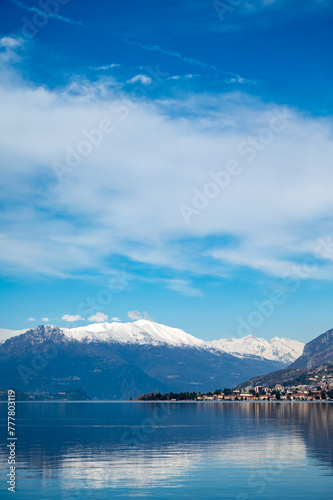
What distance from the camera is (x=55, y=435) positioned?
142 m

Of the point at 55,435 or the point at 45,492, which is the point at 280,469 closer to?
the point at 45,492

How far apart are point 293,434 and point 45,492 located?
77.0 meters

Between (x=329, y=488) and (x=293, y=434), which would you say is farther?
(x=293, y=434)

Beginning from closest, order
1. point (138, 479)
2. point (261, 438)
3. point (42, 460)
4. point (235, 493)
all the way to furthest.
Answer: point (235, 493)
point (138, 479)
point (42, 460)
point (261, 438)

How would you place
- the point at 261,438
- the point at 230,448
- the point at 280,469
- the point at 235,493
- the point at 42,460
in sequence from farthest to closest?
the point at 261,438
the point at 230,448
the point at 42,460
the point at 280,469
the point at 235,493

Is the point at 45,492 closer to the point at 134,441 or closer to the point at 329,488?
the point at 329,488

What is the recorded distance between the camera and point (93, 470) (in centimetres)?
8175

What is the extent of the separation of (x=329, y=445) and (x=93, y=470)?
47.4 metres

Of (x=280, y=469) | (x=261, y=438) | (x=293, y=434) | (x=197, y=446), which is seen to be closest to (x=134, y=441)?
(x=197, y=446)

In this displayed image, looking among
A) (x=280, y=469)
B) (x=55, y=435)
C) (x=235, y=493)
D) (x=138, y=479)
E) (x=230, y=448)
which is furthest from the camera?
(x=55, y=435)

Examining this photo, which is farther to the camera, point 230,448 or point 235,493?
point 230,448

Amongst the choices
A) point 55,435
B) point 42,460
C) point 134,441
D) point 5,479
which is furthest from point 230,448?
point 55,435

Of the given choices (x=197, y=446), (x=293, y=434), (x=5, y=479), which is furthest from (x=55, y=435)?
(x=5, y=479)

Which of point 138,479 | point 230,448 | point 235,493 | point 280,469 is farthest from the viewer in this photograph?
point 230,448
